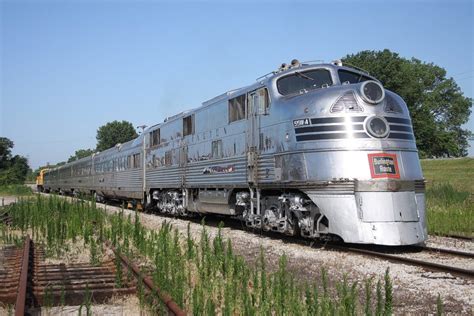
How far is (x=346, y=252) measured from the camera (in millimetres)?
9609

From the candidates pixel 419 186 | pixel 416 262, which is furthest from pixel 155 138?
pixel 416 262

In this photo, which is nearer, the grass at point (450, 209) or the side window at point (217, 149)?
the grass at point (450, 209)

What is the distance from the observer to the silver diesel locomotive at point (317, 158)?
9203 mm

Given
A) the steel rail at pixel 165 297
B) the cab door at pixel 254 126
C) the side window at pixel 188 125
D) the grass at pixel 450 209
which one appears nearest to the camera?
the steel rail at pixel 165 297

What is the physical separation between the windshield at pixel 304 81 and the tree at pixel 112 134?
103m

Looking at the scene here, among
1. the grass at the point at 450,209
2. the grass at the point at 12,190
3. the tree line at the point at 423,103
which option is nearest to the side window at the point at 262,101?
the grass at the point at 450,209

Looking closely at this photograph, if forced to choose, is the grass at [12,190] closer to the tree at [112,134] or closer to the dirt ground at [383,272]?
the dirt ground at [383,272]

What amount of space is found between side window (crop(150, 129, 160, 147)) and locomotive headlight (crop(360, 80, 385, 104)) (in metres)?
11.7

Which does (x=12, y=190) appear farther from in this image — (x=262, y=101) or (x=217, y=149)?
(x=262, y=101)

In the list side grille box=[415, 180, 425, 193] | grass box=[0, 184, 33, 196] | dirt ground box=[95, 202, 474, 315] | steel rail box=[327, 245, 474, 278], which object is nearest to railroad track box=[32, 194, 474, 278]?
steel rail box=[327, 245, 474, 278]

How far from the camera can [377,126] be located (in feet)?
31.7

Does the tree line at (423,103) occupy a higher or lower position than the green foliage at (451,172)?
higher

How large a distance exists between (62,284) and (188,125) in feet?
34.4

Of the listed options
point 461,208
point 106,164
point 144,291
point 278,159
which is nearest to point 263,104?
point 278,159
